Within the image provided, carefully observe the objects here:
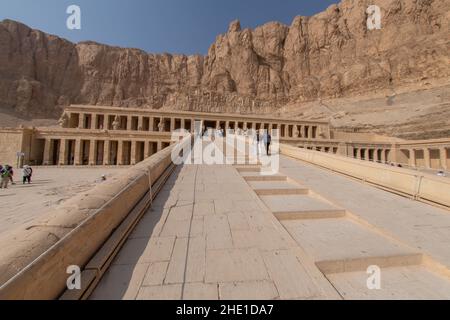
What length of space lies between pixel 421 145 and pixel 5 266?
42489 millimetres

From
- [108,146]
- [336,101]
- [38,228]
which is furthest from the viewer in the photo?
[336,101]

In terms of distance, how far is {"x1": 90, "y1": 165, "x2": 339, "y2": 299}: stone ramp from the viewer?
6.88 ft

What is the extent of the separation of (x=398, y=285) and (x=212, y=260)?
2089mm

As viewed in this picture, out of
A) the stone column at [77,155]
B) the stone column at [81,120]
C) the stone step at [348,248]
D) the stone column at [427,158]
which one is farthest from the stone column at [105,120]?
the stone column at [427,158]

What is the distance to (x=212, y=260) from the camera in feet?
8.54

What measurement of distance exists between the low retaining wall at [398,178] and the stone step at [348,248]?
97.6 inches

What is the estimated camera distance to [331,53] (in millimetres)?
71688

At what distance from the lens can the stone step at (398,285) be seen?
7.16ft

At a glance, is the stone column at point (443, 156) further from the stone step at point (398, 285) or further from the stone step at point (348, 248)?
the stone step at point (398, 285)

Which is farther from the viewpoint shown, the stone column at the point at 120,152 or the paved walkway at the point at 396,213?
the stone column at the point at 120,152

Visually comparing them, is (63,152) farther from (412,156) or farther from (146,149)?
(412,156)

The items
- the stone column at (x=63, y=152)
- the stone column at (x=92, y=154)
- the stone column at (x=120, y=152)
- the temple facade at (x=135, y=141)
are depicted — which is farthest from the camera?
the stone column at (x=120, y=152)

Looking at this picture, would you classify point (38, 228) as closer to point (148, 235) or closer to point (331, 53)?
point (148, 235)
